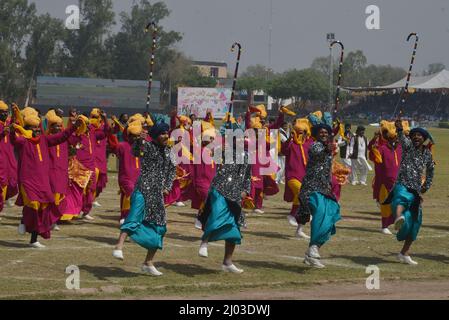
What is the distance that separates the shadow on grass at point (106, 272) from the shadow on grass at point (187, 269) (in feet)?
2.03

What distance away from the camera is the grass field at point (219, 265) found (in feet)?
35.8

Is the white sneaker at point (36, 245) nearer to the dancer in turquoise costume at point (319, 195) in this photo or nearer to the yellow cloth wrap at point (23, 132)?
the yellow cloth wrap at point (23, 132)

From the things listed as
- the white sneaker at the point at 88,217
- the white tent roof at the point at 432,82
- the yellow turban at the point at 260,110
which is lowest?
the white sneaker at the point at 88,217

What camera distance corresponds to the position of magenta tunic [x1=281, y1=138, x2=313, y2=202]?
16.9 metres

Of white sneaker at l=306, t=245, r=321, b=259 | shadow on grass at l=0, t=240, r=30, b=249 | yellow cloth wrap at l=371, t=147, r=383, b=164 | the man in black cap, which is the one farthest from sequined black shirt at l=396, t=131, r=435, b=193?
the man in black cap

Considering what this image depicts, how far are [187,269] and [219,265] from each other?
565 millimetres

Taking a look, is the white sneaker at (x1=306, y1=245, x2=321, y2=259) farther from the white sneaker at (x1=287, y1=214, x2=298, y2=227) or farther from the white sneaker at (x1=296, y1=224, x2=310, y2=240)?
the white sneaker at (x1=287, y1=214, x2=298, y2=227)

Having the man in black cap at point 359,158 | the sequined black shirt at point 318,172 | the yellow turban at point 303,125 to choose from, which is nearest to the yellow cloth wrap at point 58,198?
the sequined black shirt at point 318,172

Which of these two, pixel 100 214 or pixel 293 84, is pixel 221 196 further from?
pixel 293 84

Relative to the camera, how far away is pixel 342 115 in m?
100

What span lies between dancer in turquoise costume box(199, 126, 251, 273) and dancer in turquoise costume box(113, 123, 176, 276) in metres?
0.71

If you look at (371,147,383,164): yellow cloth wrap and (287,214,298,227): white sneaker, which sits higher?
(371,147,383,164): yellow cloth wrap

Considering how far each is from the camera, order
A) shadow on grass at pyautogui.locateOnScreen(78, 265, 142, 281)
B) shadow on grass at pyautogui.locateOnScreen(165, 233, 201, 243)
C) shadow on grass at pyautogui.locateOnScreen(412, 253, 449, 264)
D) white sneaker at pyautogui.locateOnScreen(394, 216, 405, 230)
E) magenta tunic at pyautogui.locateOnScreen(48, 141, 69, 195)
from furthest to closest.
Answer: shadow on grass at pyautogui.locateOnScreen(165, 233, 201, 243), magenta tunic at pyautogui.locateOnScreen(48, 141, 69, 195), shadow on grass at pyautogui.locateOnScreen(412, 253, 449, 264), white sneaker at pyautogui.locateOnScreen(394, 216, 405, 230), shadow on grass at pyautogui.locateOnScreen(78, 265, 142, 281)
